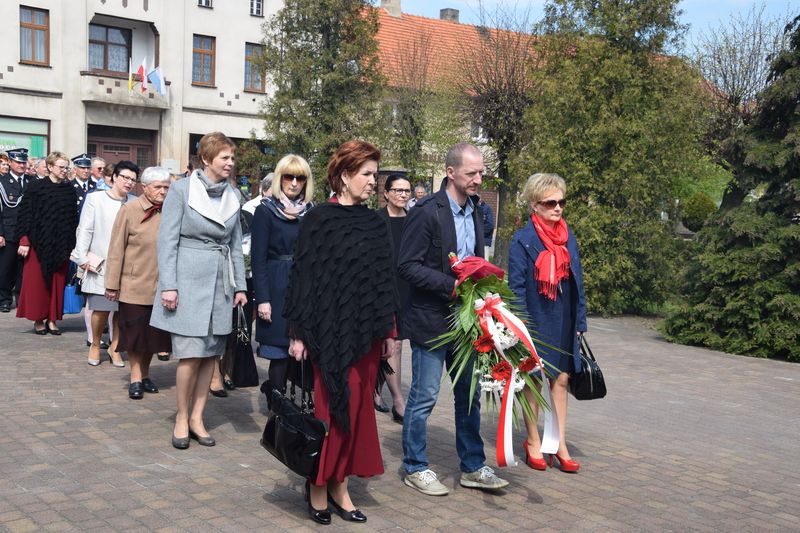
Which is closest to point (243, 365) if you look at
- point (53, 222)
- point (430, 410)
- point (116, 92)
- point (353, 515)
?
point (430, 410)

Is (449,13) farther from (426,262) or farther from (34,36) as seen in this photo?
(426,262)

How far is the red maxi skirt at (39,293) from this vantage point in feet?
35.3

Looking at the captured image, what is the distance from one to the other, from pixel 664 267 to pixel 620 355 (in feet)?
17.5

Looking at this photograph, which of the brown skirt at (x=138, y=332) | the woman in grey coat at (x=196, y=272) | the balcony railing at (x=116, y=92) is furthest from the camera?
the balcony railing at (x=116, y=92)

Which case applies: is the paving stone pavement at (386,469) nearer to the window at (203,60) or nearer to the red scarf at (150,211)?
the red scarf at (150,211)

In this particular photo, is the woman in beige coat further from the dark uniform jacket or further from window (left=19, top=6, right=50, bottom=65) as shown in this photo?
window (left=19, top=6, right=50, bottom=65)

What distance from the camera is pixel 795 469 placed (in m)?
6.65

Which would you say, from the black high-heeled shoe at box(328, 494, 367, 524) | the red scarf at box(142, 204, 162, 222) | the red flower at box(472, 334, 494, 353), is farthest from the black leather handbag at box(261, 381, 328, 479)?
the red scarf at box(142, 204, 162, 222)

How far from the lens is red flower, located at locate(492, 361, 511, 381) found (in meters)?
5.21

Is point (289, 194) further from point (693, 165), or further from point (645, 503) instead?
point (693, 165)

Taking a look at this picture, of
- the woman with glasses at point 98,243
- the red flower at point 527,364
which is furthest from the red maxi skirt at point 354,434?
the woman with glasses at point 98,243

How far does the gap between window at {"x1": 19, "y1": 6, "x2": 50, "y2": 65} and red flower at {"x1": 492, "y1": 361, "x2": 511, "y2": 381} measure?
29886mm

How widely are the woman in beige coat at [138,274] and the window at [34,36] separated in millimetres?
26101

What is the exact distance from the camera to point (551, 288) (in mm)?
6047
